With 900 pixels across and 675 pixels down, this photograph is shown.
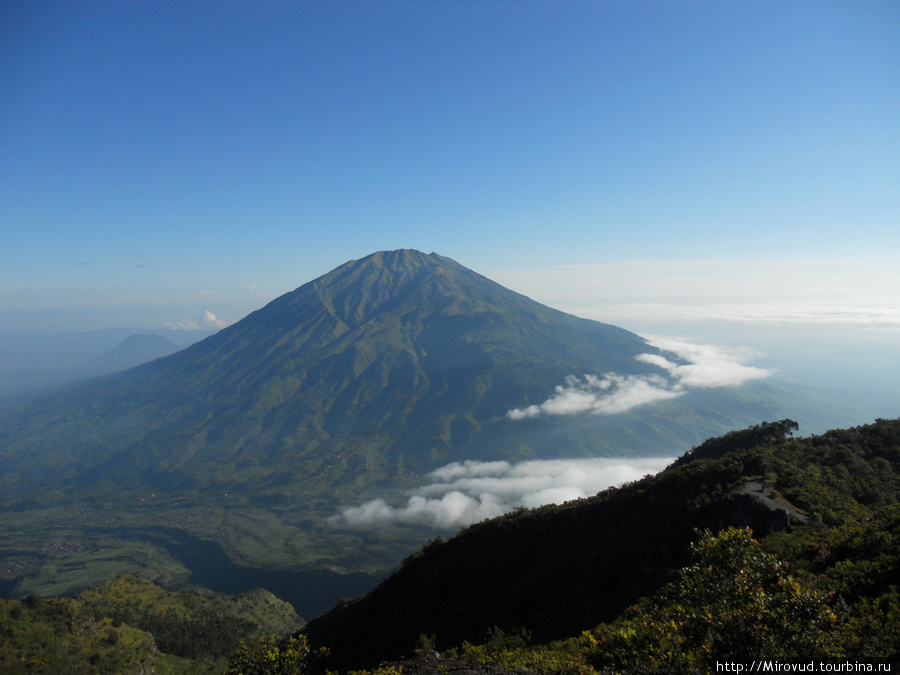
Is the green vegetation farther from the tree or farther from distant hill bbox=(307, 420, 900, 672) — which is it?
the tree

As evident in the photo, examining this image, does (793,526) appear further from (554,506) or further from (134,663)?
(134,663)

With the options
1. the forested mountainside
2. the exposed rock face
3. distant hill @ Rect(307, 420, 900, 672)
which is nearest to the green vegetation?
the forested mountainside

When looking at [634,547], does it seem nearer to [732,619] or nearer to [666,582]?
[666,582]

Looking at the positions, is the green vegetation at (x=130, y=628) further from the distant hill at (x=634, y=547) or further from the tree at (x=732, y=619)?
the tree at (x=732, y=619)

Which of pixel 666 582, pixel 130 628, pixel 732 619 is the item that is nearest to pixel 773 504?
pixel 666 582

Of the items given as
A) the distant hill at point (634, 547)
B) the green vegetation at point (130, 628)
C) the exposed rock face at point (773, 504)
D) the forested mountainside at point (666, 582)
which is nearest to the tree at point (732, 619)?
the forested mountainside at point (666, 582)

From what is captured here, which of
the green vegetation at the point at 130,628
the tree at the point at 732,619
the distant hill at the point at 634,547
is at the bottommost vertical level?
the green vegetation at the point at 130,628
